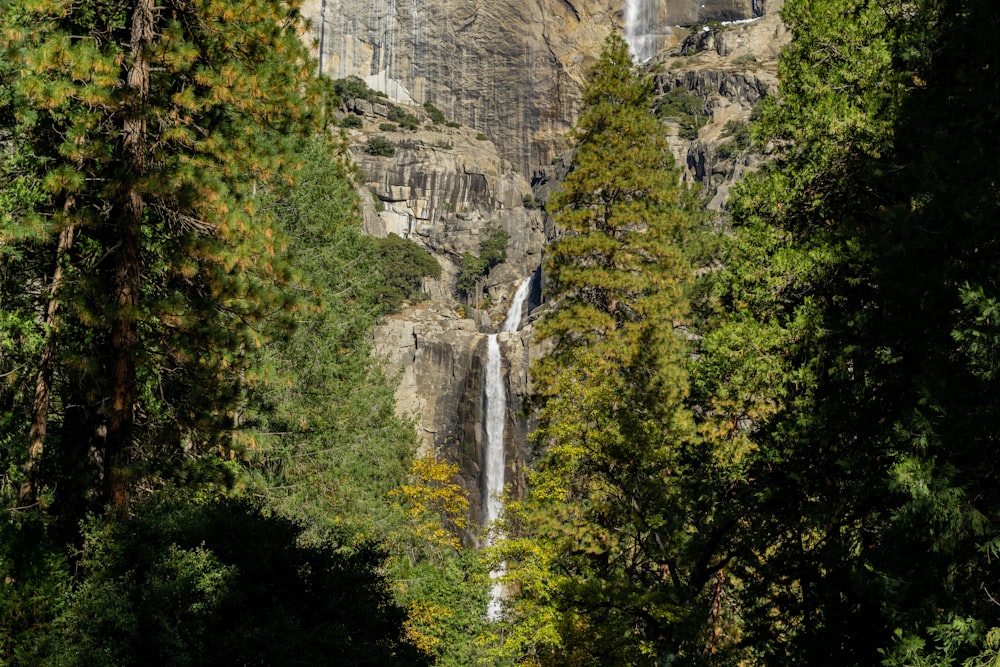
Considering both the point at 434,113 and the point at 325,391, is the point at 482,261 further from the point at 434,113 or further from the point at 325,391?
the point at 325,391

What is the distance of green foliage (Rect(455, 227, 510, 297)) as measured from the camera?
71.2 meters

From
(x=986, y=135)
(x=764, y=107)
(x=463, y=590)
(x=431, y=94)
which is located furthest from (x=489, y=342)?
(x=431, y=94)

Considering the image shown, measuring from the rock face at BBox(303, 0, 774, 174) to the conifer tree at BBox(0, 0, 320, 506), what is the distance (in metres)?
80.2

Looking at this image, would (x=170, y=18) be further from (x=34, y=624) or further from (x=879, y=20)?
(x=879, y=20)

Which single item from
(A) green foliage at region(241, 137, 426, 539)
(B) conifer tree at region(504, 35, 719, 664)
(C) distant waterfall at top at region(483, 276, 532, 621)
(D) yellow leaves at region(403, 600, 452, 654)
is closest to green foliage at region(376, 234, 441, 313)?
(C) distant waterfall at top at region(483, 276, 532, 621)

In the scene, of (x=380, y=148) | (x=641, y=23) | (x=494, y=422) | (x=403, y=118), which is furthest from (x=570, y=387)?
(x=641, y=23)

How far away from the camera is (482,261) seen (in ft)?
238

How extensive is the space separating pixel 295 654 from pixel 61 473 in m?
3.78

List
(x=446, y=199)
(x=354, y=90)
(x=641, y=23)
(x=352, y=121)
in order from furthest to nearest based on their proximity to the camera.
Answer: (x=641, y=23) → (x=354, y=90) → (x=352, y=121) → (x=446, y=199)

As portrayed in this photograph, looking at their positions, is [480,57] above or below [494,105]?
above

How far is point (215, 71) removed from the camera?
8.97 metres

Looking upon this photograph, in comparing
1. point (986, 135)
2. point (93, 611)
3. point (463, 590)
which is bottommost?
point (463, 590)

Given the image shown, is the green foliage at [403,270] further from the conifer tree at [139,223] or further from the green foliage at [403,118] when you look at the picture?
the conifer tree at [139,223]

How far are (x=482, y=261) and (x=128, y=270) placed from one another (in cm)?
6473
